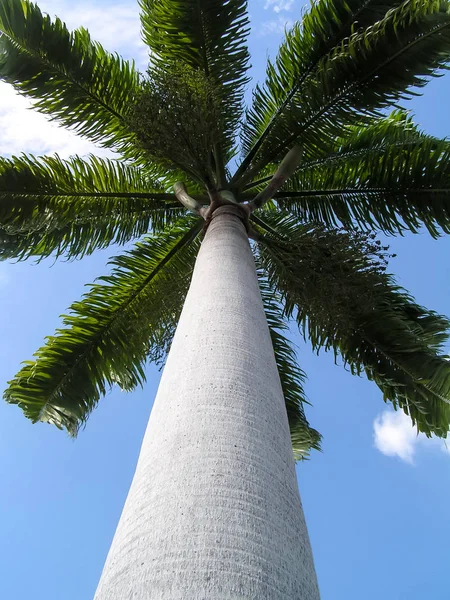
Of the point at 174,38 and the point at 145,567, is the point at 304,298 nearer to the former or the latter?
the point at 174,38

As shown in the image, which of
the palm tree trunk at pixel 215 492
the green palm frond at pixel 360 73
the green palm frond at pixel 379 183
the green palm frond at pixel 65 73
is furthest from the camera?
the green palm frond at pixel 379 183

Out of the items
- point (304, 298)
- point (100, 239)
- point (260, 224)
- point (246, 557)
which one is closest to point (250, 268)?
point (304, 298)

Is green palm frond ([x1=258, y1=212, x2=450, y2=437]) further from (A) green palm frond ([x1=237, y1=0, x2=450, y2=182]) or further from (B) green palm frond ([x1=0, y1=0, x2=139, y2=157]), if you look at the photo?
(B) green palm frond ([x1=0, y1=0, x2=139, y2=157])

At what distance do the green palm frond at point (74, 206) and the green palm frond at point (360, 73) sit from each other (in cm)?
161

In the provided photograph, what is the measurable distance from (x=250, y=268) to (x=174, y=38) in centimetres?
379

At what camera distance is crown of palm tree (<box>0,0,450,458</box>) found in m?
5.49

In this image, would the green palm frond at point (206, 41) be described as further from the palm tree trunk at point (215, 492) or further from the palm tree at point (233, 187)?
the palm tree trunk at point (215, 492)

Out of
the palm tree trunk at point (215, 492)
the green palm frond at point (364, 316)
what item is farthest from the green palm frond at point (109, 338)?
the palm tree trunk at point (215, 492)

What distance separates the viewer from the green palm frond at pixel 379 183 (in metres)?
6.35

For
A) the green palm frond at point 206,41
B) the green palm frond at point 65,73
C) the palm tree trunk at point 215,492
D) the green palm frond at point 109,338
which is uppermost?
the green palm frond at point 206,41

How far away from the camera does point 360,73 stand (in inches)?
226

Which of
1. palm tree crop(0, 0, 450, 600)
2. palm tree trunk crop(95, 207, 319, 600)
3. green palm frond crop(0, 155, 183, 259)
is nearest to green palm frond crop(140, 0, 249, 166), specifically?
palm tree crop(0, 0, 450, 600)

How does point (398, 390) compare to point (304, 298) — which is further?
point (398, 390)

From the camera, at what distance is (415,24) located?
527cm
